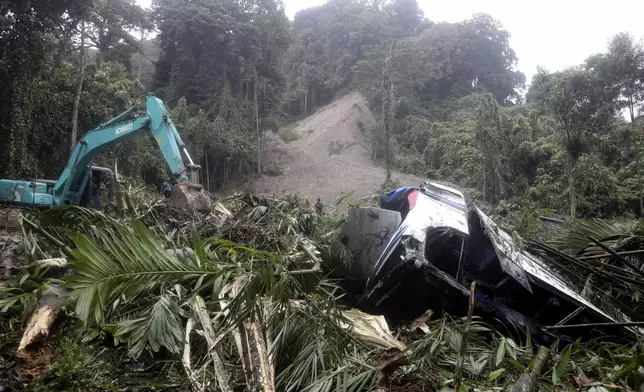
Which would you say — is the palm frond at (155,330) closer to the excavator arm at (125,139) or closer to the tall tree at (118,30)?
the excavator arm at (125,139)

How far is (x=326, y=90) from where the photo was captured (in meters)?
45.9

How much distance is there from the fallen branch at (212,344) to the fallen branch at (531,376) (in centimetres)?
157

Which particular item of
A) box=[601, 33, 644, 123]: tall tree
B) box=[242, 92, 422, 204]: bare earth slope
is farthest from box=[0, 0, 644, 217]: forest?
box=[242, 92, 422, 204]: bare earth slope

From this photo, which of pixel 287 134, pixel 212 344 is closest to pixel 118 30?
pixel 287 134

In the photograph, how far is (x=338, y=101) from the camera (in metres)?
43.8

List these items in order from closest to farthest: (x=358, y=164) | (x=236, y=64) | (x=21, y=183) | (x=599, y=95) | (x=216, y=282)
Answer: (x=216, y=282) < (x=21, y=183) < (x=599, y=95) < (x=236, y=64) < (x=358, y=164)

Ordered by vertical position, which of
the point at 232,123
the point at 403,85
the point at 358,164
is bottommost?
the point at 358,164

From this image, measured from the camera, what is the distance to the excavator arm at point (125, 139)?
6.62 m

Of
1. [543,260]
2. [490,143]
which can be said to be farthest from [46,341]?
[490,143]

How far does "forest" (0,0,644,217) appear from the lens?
1473 cm

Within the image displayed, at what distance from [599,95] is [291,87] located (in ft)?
111

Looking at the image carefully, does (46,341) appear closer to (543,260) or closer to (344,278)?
(344,278)

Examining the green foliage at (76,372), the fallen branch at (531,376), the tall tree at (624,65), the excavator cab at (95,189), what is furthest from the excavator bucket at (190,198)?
the tall tree at (624,65)

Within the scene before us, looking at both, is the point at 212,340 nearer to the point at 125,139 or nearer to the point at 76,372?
the point at 76,372
